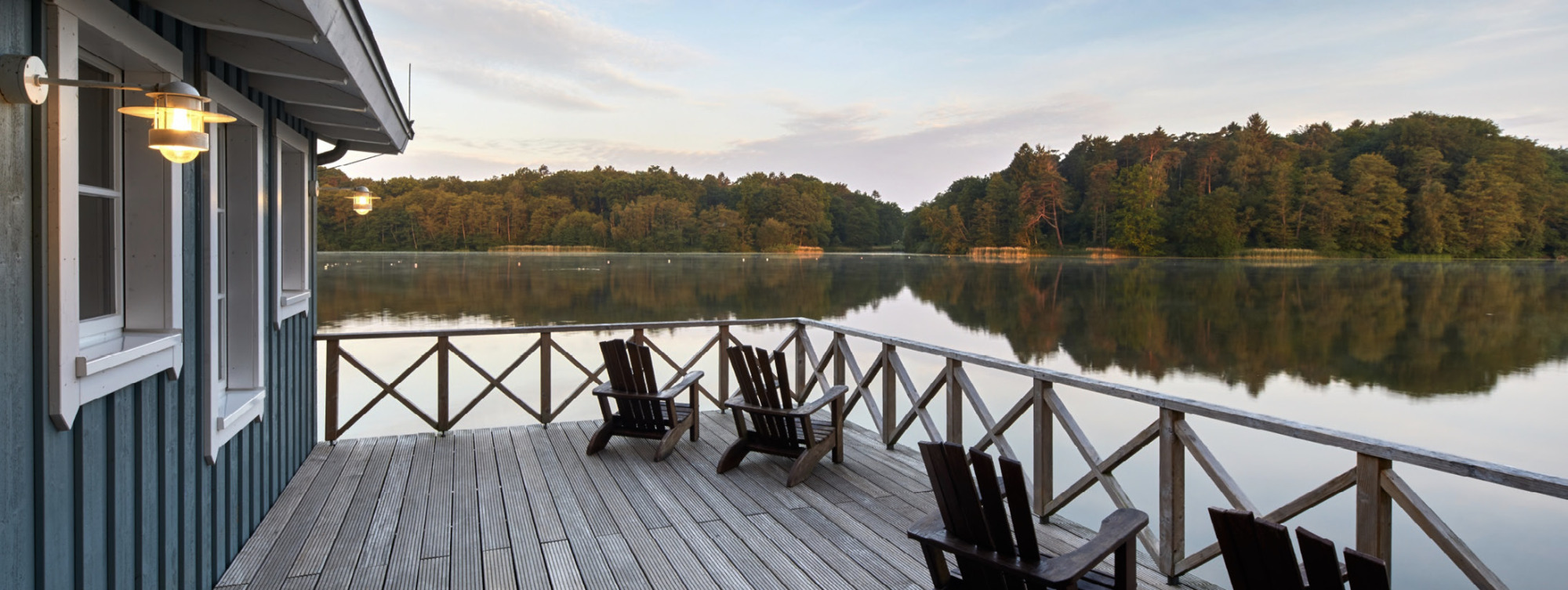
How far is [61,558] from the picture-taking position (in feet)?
5.44

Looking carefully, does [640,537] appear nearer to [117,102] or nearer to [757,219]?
[117,102]

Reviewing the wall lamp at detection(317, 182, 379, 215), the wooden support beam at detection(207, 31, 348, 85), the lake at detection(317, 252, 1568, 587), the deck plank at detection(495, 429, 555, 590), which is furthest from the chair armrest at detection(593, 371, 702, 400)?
the lake at detection(317, 252, 1568, 587)

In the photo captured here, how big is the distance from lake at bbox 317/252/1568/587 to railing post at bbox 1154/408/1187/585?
175 inches

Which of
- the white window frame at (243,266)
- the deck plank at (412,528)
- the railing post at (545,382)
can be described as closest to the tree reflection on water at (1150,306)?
the railing post at (545,382)

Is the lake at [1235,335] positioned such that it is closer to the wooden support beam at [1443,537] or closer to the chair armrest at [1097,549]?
the wooden support beam at [1443,537]

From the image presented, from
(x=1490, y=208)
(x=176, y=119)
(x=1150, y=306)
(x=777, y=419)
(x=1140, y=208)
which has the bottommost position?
(x=1150, y=306)

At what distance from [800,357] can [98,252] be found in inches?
168

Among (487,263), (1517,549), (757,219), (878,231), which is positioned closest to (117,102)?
(1517,549)

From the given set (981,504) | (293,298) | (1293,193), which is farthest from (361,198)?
(1293,193)

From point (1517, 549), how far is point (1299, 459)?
12.0 feet

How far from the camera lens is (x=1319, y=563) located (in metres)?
1.44

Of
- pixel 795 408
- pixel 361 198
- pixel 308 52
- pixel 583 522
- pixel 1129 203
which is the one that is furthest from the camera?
pixel 1129 203

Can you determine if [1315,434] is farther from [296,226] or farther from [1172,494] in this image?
[296,226]

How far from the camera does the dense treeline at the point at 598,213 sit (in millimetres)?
63375
